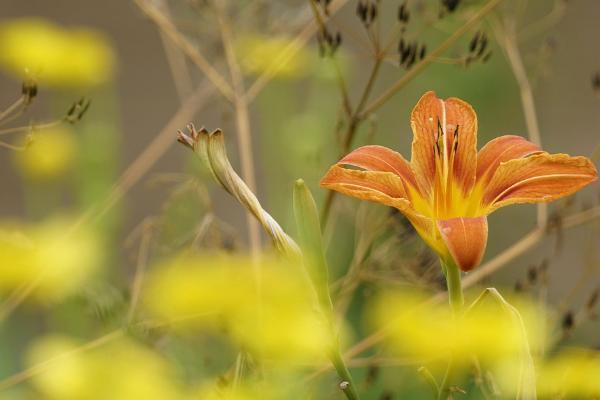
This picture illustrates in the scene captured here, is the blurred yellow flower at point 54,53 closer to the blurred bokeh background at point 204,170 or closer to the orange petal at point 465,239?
the blurred bokeh background at point 204,170

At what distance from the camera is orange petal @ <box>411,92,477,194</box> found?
232mm

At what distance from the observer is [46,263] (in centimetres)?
34

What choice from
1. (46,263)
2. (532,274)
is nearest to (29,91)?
(46,263)

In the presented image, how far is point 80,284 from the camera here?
350 millimetres

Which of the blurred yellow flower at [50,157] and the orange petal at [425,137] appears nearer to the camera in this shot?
the orange petal at [425,137]

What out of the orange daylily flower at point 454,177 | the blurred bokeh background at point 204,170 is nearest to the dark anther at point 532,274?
the blurred bokeh background at point 204,170

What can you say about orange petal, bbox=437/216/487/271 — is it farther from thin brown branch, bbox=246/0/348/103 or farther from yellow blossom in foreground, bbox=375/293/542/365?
thin brown branch, bbox=246/0/348/103

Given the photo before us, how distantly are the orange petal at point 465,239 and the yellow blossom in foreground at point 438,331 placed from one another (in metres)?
0.06

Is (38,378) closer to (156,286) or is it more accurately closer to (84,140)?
(156,286)

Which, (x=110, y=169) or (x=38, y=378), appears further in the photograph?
(x=110, y=169)

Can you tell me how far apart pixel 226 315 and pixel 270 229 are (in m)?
0.10

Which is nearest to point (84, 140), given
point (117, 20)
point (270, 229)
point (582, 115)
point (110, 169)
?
point (110, 169)

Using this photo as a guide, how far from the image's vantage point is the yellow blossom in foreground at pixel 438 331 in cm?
30

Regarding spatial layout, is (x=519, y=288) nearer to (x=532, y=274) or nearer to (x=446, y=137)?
(x=532, y=274)
